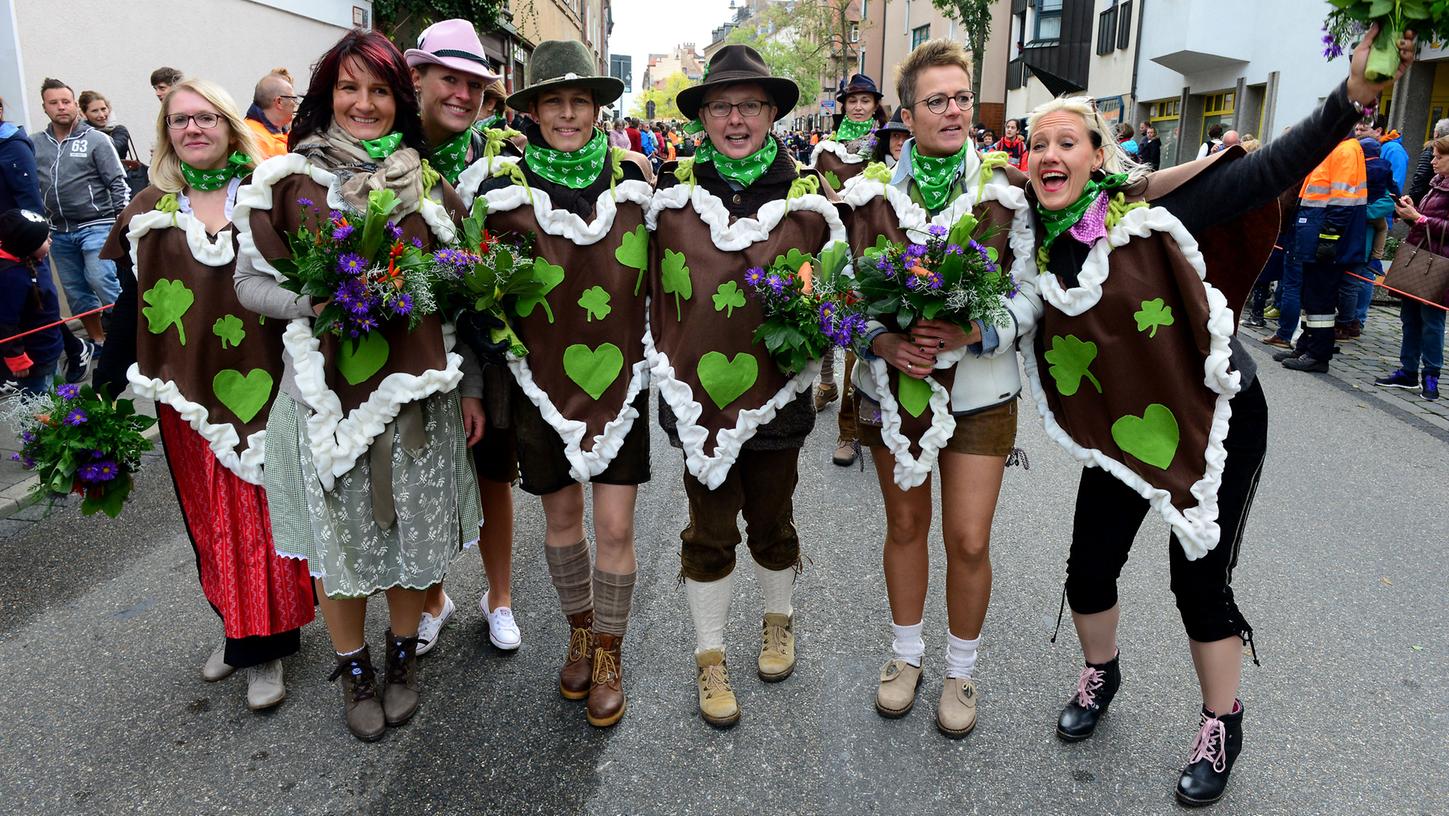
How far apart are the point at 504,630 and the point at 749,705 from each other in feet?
3.13

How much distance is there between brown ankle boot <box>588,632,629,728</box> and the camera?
300 cm

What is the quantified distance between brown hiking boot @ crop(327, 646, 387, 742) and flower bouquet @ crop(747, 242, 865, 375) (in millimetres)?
1650

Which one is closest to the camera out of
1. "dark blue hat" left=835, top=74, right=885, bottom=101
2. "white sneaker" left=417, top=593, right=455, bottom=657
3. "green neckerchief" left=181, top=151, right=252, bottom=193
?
"green neckerchief" left=181, top=151, right=252, bottom=193

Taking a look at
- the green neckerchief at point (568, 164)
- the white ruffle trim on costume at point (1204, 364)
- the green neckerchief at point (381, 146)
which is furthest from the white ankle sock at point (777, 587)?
the green neckerchief at point (381, 146)

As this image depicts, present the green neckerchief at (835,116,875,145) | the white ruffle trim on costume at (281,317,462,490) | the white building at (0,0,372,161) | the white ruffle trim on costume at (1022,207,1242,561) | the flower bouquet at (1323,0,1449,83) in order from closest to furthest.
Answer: the flower bouquet at (1323,0,1449,83)
the white ruffle trim on costume at (1022,207,1242,561)
the white ruffle trim on costume at (281,317,462,490)
the green neckerchief at (835,116,875,145)
the white building at (0,0,372,161)

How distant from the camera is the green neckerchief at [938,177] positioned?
2779 mm

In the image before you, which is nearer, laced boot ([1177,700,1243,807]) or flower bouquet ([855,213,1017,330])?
flower bouquet ([855,213,1017,330])

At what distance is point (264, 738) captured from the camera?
2949 mm

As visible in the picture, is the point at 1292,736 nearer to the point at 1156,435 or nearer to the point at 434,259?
the point at 1156,435

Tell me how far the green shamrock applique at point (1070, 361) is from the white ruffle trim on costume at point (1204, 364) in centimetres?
10

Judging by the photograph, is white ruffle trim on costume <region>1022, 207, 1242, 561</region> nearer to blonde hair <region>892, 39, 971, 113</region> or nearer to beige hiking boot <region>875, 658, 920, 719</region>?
blonde hair <region>892, 39, 971, 113</region>

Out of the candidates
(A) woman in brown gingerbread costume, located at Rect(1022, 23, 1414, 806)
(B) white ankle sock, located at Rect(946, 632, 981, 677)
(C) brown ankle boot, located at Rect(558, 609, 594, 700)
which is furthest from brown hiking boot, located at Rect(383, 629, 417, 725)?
(A) woman in brown gingerbread costume, located at Rect(1022, 23, 1414, 806)

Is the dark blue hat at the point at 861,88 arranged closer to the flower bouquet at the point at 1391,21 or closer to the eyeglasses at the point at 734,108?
the eyeglasses at the point at 734,108

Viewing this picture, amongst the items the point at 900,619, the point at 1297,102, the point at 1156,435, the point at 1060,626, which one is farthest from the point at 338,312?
the point at 1297,102
